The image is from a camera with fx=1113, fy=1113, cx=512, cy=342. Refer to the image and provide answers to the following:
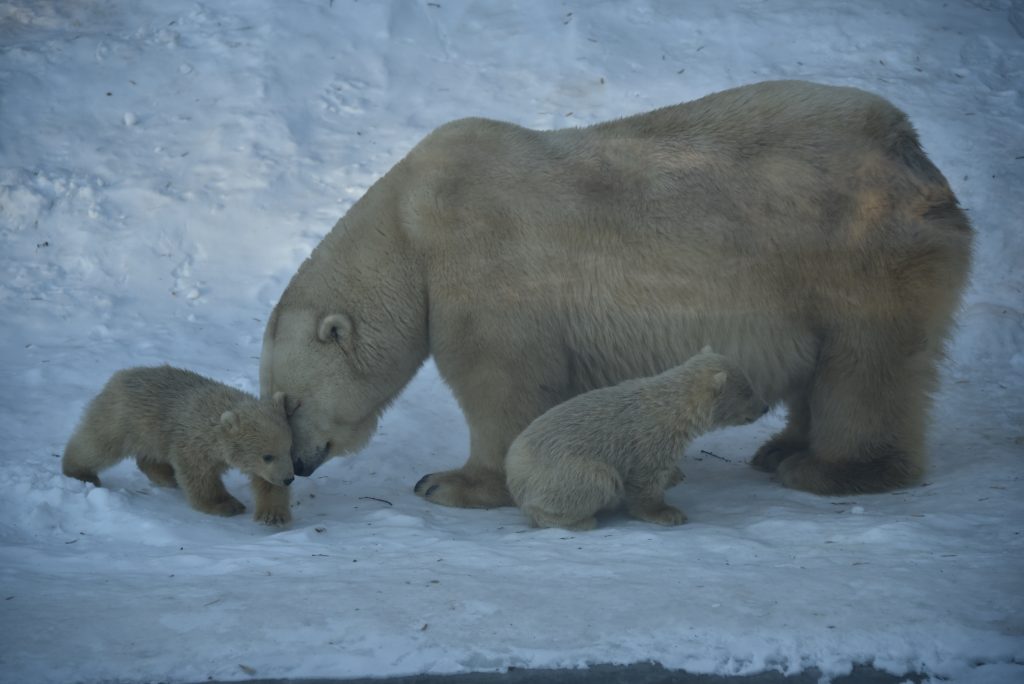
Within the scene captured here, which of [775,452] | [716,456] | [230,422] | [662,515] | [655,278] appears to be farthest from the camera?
[716,456]

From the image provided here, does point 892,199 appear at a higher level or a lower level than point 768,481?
higher

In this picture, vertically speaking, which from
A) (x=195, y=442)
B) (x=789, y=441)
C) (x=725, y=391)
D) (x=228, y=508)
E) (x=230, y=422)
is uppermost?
(x=725, y=391)

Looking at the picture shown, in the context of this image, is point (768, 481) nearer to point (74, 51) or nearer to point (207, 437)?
point (207, 437)

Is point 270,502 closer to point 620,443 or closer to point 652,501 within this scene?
point 620,443

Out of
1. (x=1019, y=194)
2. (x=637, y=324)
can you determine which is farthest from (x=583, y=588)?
(x=1019, y=194)

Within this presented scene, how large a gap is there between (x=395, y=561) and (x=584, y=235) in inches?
76.9

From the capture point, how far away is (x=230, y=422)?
17.6 feet

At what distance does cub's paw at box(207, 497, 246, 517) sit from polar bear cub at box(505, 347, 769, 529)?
1.37 metres

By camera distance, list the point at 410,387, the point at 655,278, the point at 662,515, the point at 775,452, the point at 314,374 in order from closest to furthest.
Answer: the point at 662,515 < the point at 655,278 < the point at 314,374 < the point at 775,452 < the point at 410,387

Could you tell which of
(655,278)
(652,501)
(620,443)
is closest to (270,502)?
(620,443)

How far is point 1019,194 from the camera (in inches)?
317

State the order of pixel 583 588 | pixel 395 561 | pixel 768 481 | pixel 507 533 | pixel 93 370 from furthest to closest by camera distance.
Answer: pixel 93 370 < pixel 768 481 < pixel 507 533 < pixel 395 561 < pixel 583 588

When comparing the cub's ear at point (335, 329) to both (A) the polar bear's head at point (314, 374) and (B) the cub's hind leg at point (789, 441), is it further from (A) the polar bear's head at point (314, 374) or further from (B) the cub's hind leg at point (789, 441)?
(B) the cub's hind leg at point (789, 441)

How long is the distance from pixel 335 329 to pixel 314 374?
256 millimetres
